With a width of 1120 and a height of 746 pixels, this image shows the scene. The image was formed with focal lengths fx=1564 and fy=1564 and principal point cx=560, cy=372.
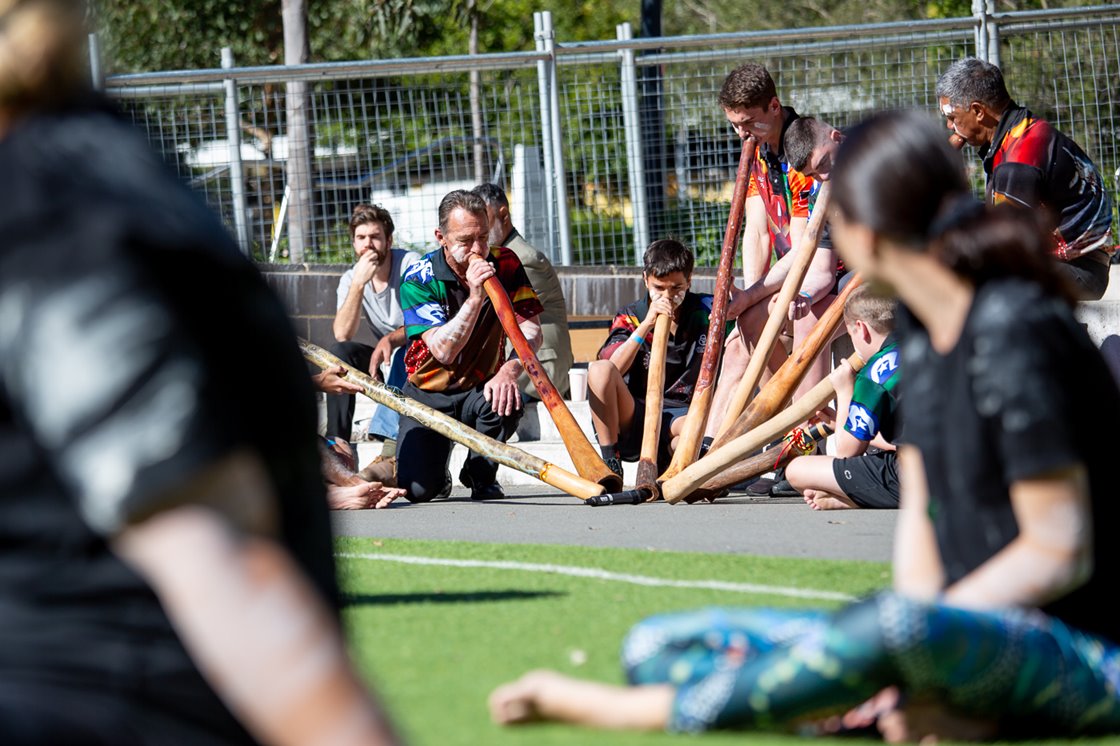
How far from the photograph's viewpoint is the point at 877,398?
8102 millimetres

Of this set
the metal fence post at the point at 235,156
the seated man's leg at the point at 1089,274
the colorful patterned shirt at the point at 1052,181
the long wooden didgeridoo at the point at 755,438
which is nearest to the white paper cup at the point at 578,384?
the long wooden didgeridoo at the point at 755,438

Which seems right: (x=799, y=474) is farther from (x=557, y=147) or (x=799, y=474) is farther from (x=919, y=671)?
(x=919, y=671)

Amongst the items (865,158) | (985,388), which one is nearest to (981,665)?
(985,388)

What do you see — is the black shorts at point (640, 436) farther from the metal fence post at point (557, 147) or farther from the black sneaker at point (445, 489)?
the metal fence post at point (557, 147)

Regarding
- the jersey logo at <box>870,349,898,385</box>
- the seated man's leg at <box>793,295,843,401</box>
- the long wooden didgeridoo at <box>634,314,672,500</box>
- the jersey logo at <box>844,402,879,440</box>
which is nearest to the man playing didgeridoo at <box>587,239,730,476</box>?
the long wooden didgeridoo at <box>634,314,672,500</box>

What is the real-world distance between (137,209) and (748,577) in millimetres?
4441

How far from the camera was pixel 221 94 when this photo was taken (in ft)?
38.1

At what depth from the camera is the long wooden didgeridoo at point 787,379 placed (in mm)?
8703

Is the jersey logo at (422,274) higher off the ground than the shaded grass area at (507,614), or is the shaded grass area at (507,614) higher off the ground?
the jersey logo at (422,274)

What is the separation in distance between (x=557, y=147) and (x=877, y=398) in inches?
174

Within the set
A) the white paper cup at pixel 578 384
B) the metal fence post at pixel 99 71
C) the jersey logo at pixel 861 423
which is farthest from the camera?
the white paper cup at pixel 578 384

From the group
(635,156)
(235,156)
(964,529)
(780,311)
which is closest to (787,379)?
(780,311)

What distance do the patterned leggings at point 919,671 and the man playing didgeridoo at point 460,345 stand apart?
594 centimetres

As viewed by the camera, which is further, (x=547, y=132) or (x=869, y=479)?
(x=547, y=132)
